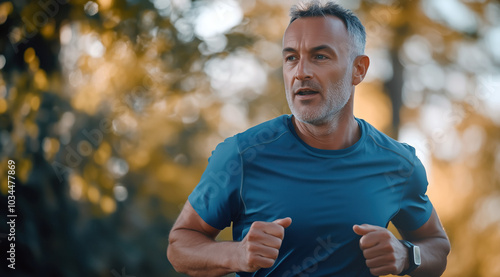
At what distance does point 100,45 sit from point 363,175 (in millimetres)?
3065

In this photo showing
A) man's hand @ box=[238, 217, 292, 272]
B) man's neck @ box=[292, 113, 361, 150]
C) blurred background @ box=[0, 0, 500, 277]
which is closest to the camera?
man's hand @ box=[238, 217, 292, 272]

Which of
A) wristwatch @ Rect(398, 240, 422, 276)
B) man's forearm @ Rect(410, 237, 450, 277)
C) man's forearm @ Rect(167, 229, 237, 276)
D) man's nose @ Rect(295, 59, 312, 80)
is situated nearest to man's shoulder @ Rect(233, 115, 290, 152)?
man's nose @ Rect(295, 59, 312, 80)

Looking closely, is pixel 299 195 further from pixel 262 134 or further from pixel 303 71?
pixel 303 71

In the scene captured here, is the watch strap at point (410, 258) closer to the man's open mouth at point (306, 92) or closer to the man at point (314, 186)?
the man at point (314, 186)

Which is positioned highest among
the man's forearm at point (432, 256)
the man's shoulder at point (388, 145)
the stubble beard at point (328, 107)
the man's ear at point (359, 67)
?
the man's ear at point (359, 67)

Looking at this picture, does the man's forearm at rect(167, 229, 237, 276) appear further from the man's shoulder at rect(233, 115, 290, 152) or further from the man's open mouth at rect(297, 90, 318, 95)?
the man's open mouth at rect(297, 90, 318, 95)

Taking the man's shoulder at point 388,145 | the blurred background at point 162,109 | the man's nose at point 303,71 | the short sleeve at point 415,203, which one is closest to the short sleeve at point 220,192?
the man's nose at point 303,71

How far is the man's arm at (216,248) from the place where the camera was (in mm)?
1479

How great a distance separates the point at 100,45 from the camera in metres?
4.19

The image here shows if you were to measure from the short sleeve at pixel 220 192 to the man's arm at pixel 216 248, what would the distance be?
0.12 feet

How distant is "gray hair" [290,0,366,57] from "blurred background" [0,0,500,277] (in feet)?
6.61

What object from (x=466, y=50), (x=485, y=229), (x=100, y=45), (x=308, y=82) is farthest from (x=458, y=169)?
(x=308, y=82)

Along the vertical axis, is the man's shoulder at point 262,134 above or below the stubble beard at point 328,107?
below

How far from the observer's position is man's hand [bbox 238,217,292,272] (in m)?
1.47
